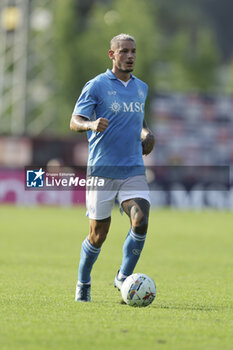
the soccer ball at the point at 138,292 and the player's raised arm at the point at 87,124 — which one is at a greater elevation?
the player's raised arm at the point at 87,124

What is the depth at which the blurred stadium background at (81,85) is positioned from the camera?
36250 mm

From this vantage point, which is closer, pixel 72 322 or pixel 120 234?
pixel 72 322

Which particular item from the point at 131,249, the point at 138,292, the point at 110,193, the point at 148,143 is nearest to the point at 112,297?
the point at 131,249

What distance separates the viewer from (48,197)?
30.5 meters

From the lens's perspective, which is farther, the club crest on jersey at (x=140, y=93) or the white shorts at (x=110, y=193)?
the club crest on jersey at (x=140, y=93)

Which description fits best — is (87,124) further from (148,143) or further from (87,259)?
(87,259)

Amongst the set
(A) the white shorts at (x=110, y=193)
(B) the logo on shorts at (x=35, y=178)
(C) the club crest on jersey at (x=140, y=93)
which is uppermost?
(C) the club crest on jersey at (x=140, y=93)

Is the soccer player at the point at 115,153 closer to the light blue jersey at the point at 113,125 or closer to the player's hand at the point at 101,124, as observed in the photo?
the light blue jersey at the point at 113,125

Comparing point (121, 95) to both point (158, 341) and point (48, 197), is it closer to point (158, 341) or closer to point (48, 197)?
point (158, 341)

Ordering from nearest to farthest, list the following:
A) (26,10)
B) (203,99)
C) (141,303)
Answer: (141,303) → (203,99) → (26,10)

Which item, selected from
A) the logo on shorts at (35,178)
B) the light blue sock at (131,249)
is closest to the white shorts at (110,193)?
the light blue sock at (131,249)

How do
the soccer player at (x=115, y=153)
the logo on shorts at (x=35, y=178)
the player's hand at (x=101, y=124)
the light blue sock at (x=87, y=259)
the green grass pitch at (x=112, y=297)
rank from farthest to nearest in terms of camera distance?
the logo on shorts at (x=35, y=178) → the light blue sock at (x=87, y=259) → the soccer player at (x=115, y=153) → the player's hand at (x=101, y=124) → the green grass pitch at (x=112, y=297)

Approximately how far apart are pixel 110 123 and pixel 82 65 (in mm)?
53918

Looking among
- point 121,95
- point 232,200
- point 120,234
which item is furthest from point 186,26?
point 121,95
